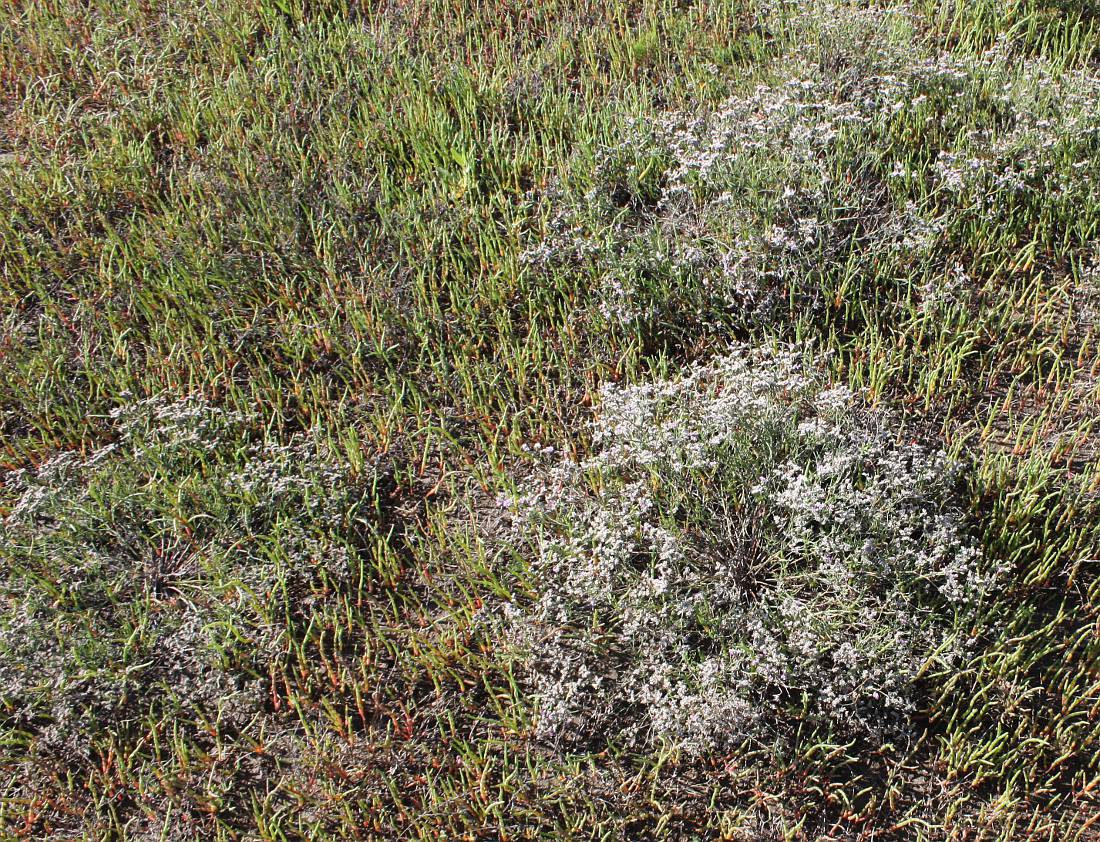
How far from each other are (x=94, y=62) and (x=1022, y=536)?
5.47 metres

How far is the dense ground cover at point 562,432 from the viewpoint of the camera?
272 cm

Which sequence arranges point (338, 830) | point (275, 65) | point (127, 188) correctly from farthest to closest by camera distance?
point (275, 65), point (127, 188), point (338, 830)

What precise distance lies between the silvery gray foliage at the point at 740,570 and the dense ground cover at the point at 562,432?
0.8 inches

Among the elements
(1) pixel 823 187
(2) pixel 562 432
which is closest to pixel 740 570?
(2) pixel 562 432

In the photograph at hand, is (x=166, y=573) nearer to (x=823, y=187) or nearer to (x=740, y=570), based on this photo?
(x=740, y=570)

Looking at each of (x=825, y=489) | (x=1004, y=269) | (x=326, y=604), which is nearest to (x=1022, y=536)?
(x=825, y=489)

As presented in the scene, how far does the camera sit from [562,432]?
3.60 meters

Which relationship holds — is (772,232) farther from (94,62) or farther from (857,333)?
(94,62)

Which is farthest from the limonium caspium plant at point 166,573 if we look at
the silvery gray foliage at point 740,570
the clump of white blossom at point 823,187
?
the clump of white blossom at point 823,187

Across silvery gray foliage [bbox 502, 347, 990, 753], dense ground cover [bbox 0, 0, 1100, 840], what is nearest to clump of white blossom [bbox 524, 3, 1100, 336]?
dense ground cover [bbox 0, 0, 1100, 840]

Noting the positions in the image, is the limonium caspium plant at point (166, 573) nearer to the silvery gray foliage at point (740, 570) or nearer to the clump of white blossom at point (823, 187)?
the silvery gray foliage at point (740, 570)

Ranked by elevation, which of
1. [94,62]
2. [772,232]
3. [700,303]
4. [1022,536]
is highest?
[94,62]

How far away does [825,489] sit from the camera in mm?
3102

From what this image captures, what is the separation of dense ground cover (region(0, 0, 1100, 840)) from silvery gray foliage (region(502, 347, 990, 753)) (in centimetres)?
2
